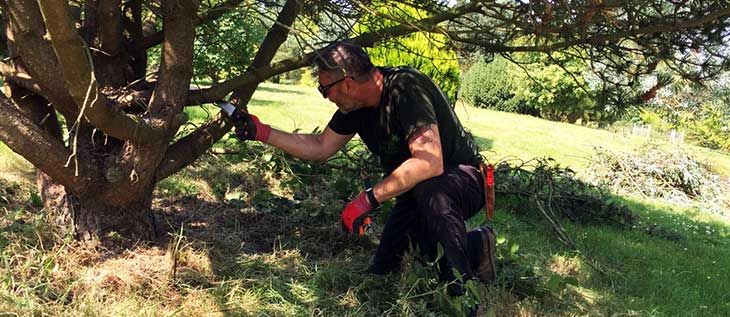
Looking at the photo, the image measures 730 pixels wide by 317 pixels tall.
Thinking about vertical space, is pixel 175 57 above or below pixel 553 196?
above

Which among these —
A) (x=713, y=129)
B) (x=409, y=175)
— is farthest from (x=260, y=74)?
(x=713, y=129)

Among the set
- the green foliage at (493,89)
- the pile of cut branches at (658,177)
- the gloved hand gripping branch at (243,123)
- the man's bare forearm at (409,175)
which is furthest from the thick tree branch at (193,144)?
the green foliage at (493,89)

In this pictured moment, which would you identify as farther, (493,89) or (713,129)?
(493,89)

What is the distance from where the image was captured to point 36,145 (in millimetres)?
2420

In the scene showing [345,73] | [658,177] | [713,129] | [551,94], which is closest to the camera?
[345,73]

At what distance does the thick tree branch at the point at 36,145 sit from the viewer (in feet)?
7.65

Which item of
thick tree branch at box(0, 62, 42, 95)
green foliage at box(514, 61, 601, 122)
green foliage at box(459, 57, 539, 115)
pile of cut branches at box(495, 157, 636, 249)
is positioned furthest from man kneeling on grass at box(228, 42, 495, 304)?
green foliage at box(459, 57, 539, 115)

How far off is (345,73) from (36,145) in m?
1.31

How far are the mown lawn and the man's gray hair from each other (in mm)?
863

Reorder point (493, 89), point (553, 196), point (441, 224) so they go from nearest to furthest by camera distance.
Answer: point (441, 224)
point (553, 196)
point (493, 89)

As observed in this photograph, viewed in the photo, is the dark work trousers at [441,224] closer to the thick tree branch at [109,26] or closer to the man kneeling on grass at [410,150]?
the man kneeling on grass at [410,150]

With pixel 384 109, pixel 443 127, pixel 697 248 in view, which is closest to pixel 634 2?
pixel 443 127

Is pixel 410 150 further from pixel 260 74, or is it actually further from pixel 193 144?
pixel 193 144

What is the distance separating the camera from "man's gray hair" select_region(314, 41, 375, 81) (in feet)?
8.98
